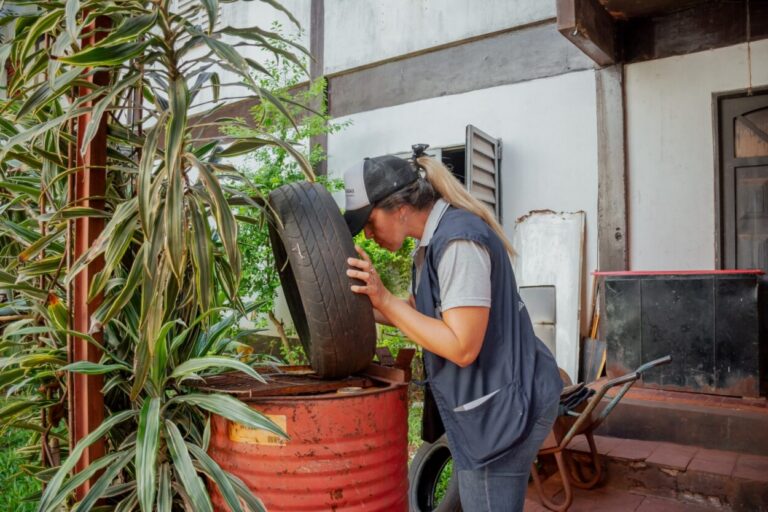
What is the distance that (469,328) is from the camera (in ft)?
5.90

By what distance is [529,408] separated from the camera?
1.93 metres

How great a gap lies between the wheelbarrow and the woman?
3.41 ft

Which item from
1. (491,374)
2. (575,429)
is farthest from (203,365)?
(575,429)

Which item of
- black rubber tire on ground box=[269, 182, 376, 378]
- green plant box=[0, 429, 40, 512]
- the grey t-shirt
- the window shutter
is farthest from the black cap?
the window shutter

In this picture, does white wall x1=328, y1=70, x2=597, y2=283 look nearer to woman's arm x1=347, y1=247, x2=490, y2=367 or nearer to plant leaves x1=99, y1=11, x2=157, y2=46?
woman's arm x1=347, y1=247, x2=490, y2=367

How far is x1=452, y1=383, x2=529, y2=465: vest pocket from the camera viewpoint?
189cm

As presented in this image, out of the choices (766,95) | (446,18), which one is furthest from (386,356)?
(446,18)

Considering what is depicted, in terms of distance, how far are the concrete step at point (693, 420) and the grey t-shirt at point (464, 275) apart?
2.78 meters

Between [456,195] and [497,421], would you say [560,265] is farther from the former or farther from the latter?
[497,421]

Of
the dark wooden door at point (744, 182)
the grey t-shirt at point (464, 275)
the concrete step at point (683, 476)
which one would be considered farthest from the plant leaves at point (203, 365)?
the dark wooden door at point (744, 182)

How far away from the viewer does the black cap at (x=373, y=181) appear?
2043 millimetres

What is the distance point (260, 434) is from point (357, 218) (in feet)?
2.43

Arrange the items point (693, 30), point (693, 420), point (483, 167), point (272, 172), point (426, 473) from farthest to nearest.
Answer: point (272, 172), point (483, 167), point (693, 30), point (693, 420), point (426, 473)

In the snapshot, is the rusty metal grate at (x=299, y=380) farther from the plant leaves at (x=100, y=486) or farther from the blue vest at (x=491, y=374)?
the plant leaves at (x=100, y=486)
